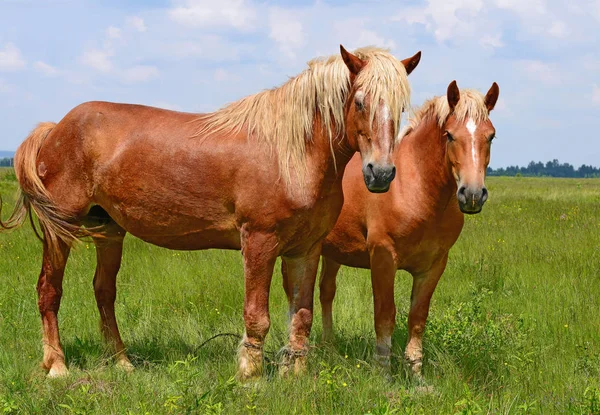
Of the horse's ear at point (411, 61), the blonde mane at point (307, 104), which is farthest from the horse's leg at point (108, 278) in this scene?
the horse's ear at point (411, 61)

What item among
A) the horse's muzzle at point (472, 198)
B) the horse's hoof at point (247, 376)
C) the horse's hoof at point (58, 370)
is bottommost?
the horse's hoof at point (58, 370)

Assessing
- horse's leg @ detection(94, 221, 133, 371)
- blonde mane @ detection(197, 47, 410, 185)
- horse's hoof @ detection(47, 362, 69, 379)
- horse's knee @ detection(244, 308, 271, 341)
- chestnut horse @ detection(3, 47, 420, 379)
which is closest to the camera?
blonde mane @ detection(197, 47, 410, 185)

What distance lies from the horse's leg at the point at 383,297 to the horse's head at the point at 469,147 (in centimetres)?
79

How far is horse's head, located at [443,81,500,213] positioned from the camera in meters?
4.19

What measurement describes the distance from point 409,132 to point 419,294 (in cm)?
136

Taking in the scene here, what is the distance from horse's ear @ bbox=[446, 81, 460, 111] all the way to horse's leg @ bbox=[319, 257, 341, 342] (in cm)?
215

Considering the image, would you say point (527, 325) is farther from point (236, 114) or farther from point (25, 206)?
point (25, 206)

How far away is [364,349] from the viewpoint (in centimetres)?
521

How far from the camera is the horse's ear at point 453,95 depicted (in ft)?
14.7

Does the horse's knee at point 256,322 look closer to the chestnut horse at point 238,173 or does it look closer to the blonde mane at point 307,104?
the chestnut horse at point 238,173

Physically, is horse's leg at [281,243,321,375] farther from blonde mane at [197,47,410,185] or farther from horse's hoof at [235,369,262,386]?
blonde mane at [197,47,410,185]

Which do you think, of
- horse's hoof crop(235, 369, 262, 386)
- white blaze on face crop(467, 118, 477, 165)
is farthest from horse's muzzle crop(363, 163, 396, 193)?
horse's hoof crop(235, 369, 262, 386)

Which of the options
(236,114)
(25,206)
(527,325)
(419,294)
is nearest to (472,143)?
(419,294)

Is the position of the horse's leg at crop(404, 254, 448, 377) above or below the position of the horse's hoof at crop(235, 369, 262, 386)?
above
